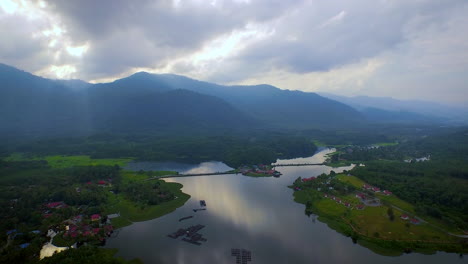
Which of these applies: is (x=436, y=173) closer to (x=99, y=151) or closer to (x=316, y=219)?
(x=316, y=219)

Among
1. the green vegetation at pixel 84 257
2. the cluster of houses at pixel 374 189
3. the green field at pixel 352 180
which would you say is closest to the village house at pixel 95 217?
the green vegetation at pixel 84 257

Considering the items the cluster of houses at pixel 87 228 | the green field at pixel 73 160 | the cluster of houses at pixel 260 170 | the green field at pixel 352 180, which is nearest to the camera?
the cluster of houses at pixel 87 228

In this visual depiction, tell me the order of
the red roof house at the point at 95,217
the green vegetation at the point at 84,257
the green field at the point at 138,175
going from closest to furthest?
the green vegetation at the point at 84,257, the red roof house at the point at 95,217, the green field at the point at 138,175

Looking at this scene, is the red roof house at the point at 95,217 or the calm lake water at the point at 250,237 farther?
the red roof house at the point at 95,217

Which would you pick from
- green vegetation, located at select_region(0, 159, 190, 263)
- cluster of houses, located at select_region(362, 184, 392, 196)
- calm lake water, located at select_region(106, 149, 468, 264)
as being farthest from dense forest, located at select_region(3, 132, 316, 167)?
calm lake water, located at select_region(106, 149, 468, 264)

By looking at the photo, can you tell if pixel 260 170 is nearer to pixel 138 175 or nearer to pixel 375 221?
pixel 138 175

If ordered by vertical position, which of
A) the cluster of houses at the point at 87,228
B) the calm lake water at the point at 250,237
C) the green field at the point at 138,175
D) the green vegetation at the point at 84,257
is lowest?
the calm lake water at the point at 250,237

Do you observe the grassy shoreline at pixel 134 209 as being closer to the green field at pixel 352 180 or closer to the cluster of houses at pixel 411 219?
the green field at pixel 352 180
